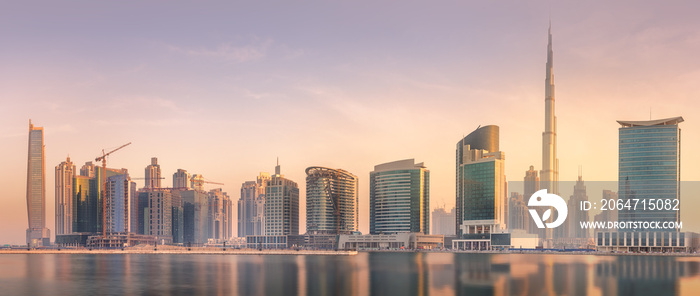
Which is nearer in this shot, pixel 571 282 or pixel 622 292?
pixel 622 292

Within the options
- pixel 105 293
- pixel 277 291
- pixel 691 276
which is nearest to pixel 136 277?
pixel 105 293

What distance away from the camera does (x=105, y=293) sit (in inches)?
3863

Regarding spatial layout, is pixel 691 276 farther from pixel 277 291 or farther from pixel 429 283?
pixel 277 291

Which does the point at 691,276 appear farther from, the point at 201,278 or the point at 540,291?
the point at 201,278

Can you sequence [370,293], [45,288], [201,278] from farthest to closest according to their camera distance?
1. [201,278]
2. [45,288]
3. [370,293]

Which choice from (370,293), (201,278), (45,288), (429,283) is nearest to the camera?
(370,293)

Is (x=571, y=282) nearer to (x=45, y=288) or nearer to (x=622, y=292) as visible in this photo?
(x=622, y=292)

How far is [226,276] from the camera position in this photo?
13212 cm

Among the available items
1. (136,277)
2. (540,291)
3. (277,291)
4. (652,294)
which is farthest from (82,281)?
(652,294)

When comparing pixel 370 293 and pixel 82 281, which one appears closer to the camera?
pixel 370 293

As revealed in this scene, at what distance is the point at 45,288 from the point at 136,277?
2338 cm

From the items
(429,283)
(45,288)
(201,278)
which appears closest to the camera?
(45,288)

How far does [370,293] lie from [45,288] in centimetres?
5800

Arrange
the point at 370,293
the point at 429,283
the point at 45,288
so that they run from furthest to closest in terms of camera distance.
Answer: the point at 429,283 → the point at 45,288 → the point at 370,293
